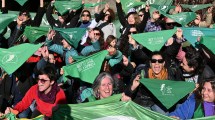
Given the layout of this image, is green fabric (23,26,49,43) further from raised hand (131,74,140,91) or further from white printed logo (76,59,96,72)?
raised hand (131,74,140,91)

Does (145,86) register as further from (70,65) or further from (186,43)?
(186,43)

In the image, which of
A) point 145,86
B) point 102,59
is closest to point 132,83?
point 145,86

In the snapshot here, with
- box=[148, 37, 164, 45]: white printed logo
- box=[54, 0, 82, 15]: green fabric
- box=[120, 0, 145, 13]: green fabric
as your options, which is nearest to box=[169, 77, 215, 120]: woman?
box=[148, 37, 164, 45]: white printed logo

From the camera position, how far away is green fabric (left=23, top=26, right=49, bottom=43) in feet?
32.2

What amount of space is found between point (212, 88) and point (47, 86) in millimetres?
2095

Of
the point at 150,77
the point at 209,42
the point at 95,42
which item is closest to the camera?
the point at 150,77

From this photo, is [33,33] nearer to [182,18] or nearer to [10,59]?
[10,59]

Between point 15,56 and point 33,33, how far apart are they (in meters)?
2.23

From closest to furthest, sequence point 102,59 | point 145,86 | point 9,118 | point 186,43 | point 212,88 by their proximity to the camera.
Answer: point 212,88
point 9,118
point 145,86
point 102,59
point 186,43

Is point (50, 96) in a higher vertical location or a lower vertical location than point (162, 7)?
Result: lower

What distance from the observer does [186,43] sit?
8828 millimetres

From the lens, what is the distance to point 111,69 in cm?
787

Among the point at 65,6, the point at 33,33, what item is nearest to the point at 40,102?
the point at 33,33

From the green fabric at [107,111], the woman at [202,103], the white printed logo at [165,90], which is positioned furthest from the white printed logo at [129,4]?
the woman at [202,103]
